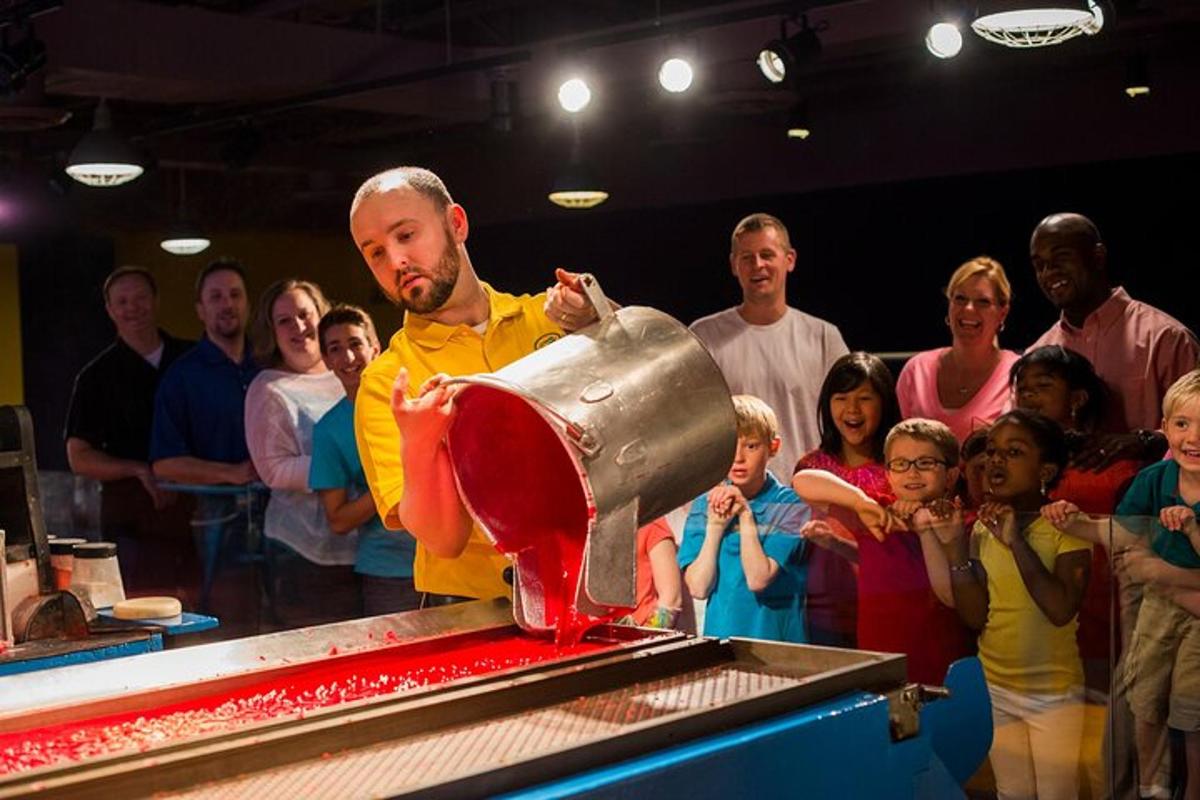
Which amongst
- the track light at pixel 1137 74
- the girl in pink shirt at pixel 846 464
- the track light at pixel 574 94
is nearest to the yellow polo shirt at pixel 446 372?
the girl in pink shirt at pixel 846 464

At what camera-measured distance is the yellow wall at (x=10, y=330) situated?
12680 millimetres

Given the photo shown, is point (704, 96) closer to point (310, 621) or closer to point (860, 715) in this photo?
point (310, 621)

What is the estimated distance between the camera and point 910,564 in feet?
11.2

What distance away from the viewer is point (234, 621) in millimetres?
5516

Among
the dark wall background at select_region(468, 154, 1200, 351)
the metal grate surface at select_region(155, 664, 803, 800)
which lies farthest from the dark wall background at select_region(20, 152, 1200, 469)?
the metal grate surface at select_region(155, 664, 803, 800)

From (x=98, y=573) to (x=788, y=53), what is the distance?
4.27 m

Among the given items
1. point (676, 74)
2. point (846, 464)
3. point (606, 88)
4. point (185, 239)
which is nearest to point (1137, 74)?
point (676, 74)

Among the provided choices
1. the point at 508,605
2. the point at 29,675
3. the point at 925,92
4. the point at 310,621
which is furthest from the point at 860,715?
the point at 925,92

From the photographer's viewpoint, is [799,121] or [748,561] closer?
[748,561]

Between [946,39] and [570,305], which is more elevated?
[946,39]

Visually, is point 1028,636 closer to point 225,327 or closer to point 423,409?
point 423,409

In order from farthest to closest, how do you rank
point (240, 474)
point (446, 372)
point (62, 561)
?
1. point (240, 474)
2. point (62, 561)
3. point (446, 372)

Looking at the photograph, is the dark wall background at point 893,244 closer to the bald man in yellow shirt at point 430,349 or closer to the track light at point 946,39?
the track light at point 946,39

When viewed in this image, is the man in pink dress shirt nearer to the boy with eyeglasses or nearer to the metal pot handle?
the boy with eyeglasses
